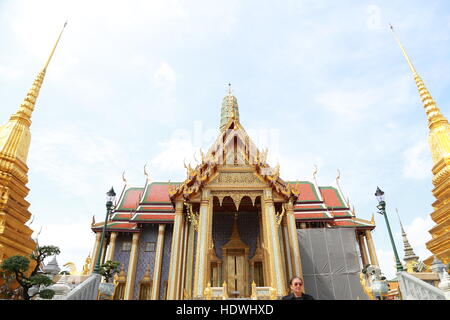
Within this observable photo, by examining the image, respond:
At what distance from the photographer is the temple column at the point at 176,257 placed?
1109 centimetres

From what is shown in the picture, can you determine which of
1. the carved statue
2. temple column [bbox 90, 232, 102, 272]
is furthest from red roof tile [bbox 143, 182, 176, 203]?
the carved statue

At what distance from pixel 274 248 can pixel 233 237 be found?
3.61m

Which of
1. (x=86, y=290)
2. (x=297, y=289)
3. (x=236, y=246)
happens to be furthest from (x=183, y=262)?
(x=297, y=289)

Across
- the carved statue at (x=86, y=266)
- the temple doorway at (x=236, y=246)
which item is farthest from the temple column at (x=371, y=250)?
the carved statue at (x=86, y=266)

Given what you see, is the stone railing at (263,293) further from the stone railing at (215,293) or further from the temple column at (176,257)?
the temple column at (176,257)

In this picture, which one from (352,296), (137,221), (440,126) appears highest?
(440,126)

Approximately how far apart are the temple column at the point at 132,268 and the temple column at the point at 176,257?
445 cm

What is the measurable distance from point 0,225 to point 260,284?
11.0m

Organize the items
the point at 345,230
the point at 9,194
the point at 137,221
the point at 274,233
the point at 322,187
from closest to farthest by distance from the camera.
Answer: the point at 9,194
the point at 274,233
the point at 345,230
the point at 137,221
the point at 322,187

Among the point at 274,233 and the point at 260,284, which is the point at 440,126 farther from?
the point at 260,284

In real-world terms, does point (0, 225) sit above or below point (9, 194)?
below

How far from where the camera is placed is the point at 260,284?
13320 millimetres
